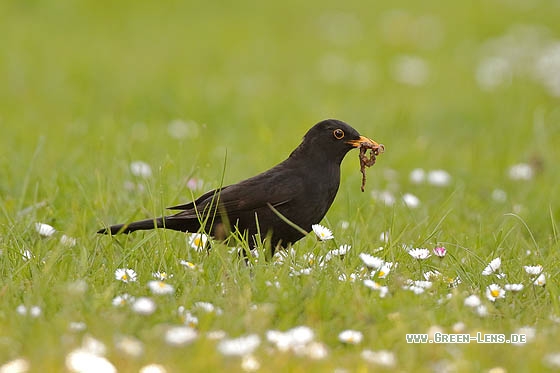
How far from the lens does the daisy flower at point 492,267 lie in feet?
13.2

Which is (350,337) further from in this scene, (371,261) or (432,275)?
(432,275)

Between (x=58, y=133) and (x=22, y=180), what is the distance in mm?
1931

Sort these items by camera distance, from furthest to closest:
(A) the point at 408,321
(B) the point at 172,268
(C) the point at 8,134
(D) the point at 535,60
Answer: (D) the point at 535,60 < (C) the point at 8,134 < (B) the point at 172,268 < (A) the point at 408,321

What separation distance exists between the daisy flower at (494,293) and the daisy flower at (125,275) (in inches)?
59.4

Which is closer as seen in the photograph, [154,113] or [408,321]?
[408,321]

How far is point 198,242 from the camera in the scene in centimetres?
440

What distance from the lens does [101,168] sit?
19.6ft

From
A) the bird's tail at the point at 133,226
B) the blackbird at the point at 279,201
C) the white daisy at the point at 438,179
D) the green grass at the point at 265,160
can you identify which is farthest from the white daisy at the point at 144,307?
the white daisy at the point at 438,179

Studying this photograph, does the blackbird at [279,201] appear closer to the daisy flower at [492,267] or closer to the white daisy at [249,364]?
the daisy flower at [492,267]

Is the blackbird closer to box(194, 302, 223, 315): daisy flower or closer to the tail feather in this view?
the tail feather

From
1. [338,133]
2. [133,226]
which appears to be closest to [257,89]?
[338,133]

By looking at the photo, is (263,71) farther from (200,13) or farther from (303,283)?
(303,283)

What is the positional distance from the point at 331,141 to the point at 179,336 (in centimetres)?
182

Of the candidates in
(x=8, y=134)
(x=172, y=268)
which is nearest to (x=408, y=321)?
(x=172, y=268)
